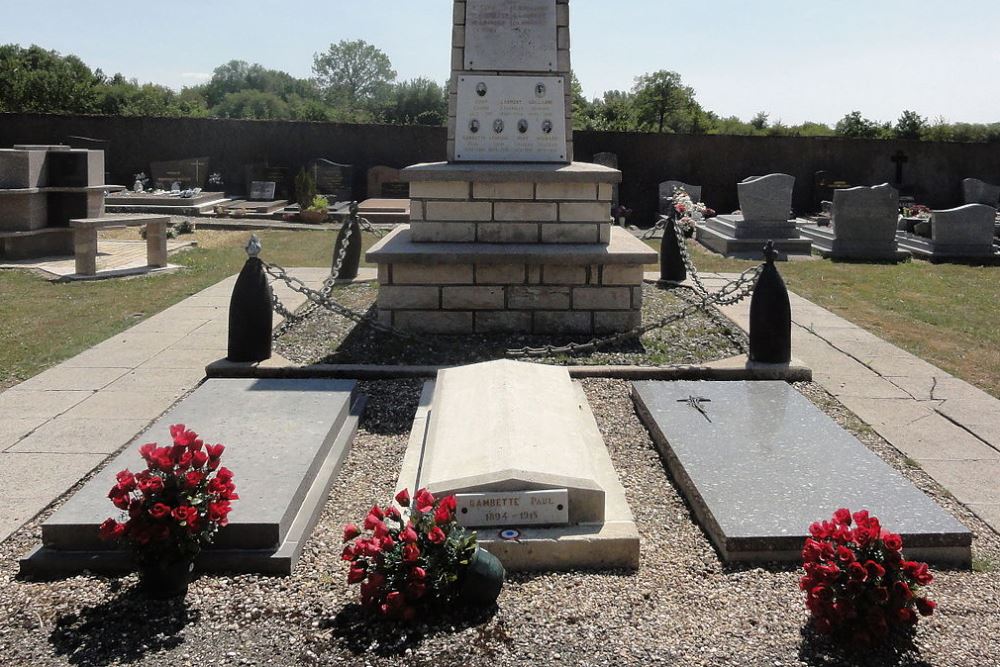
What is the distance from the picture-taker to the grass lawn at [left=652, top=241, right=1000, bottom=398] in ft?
26.7

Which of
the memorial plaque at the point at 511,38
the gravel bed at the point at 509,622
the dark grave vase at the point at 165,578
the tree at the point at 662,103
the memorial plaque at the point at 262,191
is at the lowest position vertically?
the gravel bed at the point at 509,622

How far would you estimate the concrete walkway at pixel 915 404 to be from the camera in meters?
5.11

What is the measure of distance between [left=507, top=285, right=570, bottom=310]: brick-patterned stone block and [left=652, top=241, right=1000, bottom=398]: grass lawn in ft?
10.5

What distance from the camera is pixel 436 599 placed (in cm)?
341

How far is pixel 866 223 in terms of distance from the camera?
51.1 feet

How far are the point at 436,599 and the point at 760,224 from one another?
13.9 m

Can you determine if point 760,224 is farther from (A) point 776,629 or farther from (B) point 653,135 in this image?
(A) point 776,629

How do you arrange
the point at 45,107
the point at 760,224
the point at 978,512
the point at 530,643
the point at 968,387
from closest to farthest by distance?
the point at 530,643 < the point at 978,512 < the point at 968,387 < the point at 760,224 < the point at 45,107

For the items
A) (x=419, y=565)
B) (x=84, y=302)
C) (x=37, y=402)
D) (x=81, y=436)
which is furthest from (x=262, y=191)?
(x=419, y=565)

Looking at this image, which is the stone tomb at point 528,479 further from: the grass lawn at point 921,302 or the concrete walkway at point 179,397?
the grass lawn at point 921,302

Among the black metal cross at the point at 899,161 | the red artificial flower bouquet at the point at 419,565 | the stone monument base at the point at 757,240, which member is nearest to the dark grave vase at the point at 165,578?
the red artificial flower bouquet at the point at 419,565

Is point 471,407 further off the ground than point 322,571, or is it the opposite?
point 471,407

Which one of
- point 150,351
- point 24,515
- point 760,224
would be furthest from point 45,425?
point 760,224

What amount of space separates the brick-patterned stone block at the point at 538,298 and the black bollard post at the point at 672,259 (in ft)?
11.2
